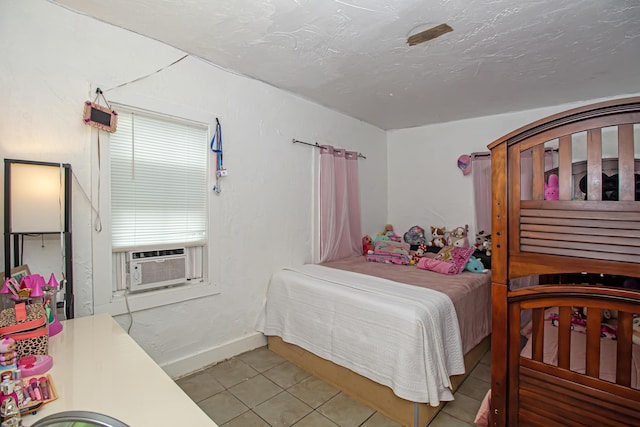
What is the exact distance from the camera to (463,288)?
2.43 metres

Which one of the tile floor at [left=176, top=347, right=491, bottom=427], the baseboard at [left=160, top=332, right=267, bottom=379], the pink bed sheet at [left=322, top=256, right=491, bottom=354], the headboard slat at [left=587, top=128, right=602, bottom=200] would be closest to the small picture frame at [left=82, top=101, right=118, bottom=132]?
the baseboard at [left=160, top=332, right=267, bottom=379]

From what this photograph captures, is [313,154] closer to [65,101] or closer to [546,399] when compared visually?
[65,101]

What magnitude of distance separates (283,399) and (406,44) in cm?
260

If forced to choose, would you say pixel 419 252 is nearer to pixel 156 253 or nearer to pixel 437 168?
pixel 437 168

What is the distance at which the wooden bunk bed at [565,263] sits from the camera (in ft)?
3.76

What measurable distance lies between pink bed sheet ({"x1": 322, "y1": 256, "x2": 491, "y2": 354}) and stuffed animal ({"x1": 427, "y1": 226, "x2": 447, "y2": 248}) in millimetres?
815

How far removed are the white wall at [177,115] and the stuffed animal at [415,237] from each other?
1495 mm

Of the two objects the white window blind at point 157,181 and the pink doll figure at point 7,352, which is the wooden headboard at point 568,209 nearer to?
the pink doll figure at point 7,352

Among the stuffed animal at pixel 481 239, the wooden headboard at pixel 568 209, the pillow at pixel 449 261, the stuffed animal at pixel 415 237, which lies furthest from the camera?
the stuffed animal at pixel 415 237

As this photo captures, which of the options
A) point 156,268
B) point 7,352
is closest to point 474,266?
point 156,268

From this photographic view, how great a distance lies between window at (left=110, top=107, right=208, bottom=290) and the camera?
2094mm

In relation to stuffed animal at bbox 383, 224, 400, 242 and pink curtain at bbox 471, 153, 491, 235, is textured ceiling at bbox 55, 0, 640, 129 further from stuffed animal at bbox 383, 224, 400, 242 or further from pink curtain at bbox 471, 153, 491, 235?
stuffed animal at bbox 383, 224, 400, 242

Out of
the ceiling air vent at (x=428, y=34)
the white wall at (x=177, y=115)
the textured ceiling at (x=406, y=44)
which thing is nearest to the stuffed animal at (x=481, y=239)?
the textured ceiling at (x=406, y=44)

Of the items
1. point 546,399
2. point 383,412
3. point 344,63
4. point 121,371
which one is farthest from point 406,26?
point 383,412
